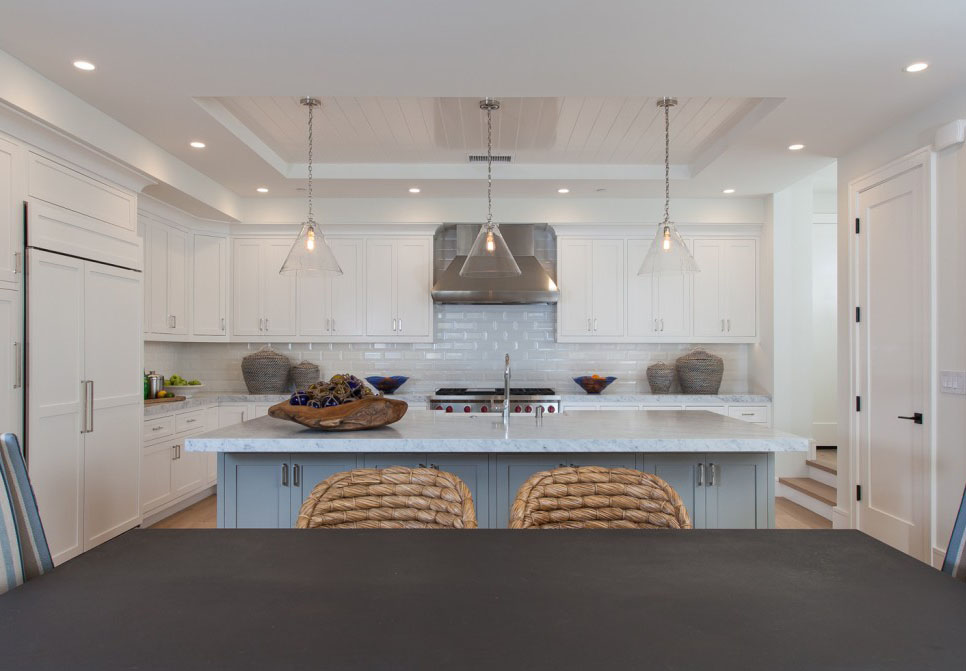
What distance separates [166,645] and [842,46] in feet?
10.2

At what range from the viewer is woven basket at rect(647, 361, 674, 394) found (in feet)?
17.6

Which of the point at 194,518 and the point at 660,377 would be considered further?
the point at 660,377

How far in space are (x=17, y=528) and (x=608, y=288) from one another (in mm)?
4921

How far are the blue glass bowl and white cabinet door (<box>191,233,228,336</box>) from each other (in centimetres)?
143

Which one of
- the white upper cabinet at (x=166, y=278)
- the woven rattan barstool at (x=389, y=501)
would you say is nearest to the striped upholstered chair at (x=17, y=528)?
the woven rattan barstool at (x=389, y=501)

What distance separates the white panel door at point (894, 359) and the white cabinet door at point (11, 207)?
458 centimetres

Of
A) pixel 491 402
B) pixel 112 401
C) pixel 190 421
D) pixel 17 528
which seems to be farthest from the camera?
pixel 491 402

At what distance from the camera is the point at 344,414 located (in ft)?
8.39

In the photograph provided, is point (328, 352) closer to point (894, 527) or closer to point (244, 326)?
point (244, 326)

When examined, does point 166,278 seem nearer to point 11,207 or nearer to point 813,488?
point 11,207

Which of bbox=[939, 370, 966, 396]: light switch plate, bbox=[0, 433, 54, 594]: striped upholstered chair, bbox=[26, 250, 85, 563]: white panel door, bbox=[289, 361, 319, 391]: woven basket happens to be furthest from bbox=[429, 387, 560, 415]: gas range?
bbox=[0, 433, 54, 594]: striped upholstered chair

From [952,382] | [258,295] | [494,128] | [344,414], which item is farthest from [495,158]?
[952,382]

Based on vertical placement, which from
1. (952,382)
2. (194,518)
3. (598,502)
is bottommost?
(194,518)

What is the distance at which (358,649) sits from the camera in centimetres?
77
